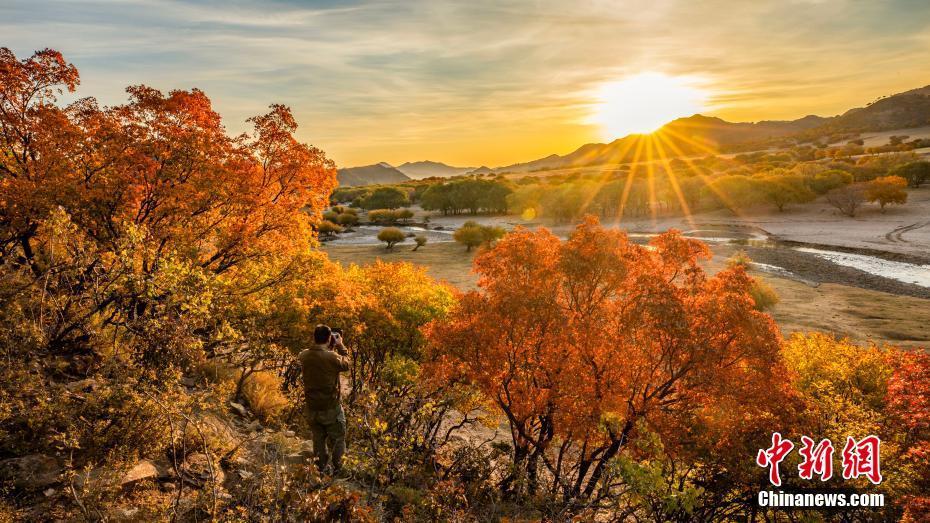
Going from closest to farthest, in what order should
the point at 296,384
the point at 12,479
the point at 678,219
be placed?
1. the point at 12,479
2. the point at 296,384
3. the point at 678,219

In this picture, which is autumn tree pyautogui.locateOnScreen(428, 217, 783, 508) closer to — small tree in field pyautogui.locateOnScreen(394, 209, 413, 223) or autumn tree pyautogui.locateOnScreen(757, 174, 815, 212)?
autumn tree pyautogui.locateOnScreen(757, 174, 815, 212)

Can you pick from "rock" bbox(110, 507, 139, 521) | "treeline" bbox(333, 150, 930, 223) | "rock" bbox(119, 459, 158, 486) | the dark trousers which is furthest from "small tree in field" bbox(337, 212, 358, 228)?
"rock" bbox(110, 507, 139, 521)

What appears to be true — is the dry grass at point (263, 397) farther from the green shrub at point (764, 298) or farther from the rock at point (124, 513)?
the green shrub at point (764, 298)

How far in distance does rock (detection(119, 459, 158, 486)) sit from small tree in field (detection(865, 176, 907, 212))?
3662 inches

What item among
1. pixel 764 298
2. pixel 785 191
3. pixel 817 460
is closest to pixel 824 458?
pixel 817 460

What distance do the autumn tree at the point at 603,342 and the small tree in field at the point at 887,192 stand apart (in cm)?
8110

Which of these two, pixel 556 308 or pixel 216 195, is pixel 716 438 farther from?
pixel 216 195

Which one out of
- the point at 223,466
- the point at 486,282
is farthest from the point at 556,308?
the point at 223,466

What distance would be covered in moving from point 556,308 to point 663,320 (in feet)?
8.22

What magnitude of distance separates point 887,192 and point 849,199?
483 cm

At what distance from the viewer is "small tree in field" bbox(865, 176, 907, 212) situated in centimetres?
6906

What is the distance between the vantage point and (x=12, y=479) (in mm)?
6562

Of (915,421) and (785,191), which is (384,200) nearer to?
(785,191)

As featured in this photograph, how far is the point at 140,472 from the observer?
293 inches
